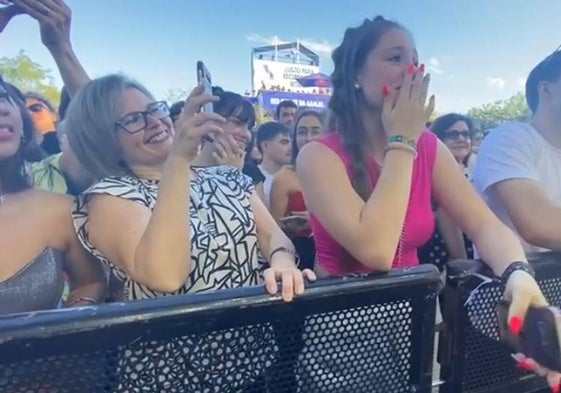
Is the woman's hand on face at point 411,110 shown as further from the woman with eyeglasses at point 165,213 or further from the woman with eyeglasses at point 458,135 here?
the woman with eyeglasses at point 458,135

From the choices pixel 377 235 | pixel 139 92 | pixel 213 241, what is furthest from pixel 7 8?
pixel 377 235

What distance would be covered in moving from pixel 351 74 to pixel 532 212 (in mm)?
676

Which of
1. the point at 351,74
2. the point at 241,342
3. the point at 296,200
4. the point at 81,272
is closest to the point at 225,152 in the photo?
the point at 351,74

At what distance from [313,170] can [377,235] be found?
0.27 meters

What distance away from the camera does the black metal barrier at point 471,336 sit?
101cm

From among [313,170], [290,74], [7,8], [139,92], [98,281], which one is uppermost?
[290,74]

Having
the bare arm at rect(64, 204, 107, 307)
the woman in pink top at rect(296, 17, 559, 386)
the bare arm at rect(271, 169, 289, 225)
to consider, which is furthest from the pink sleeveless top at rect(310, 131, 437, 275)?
the bare arm at rect(271, 169, 289, 225)

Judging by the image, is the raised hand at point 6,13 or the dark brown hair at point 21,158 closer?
the dark brown hair at point 21,158

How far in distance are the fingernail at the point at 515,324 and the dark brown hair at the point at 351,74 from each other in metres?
0.60

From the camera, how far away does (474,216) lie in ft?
4.10

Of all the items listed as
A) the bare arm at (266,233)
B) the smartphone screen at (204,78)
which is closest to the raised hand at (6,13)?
the smartphone screen at (204,78)

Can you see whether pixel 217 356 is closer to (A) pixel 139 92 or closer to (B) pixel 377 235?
(B) pixel 377 235

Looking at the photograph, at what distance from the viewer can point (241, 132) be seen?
8.33 feet

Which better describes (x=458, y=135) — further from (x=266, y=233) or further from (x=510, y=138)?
(x=266, y=233)
